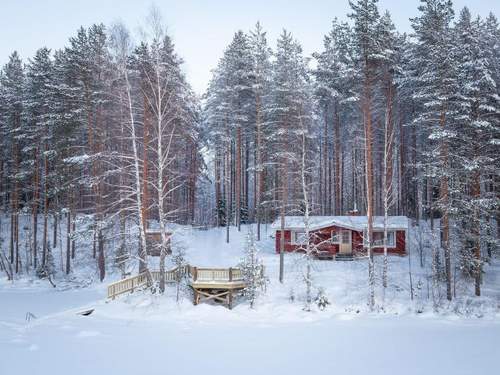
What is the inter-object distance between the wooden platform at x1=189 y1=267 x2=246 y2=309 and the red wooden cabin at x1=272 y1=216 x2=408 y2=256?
9.75 m

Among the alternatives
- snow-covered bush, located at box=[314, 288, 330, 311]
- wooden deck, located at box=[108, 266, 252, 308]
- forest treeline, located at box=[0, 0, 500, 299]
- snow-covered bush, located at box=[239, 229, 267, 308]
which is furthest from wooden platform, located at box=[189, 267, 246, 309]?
snow-covered bush, located at box=[314, 288, 330, 311]

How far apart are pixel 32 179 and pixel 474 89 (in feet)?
98.4

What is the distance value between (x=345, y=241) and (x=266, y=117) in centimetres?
1120

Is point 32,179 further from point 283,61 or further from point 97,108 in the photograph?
point 283,61

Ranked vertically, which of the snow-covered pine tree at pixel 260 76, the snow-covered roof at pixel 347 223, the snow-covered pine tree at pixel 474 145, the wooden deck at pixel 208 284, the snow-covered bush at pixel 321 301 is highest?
the snow-covered pine tree at pixel 260 76

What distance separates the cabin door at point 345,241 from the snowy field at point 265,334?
6.29m

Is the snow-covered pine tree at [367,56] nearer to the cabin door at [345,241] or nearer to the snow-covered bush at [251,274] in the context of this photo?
the snow-covered bush at [251,274]

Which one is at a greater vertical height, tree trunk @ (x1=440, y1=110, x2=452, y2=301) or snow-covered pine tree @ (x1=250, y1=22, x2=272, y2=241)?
snow-covered pine tree @ (x1=250, y1=22, x2=272, y2=241)

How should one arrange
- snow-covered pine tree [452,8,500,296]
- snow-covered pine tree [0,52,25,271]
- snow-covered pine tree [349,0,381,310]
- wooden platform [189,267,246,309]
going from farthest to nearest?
1. snow-covered pine tree [0,52,25,271]
2. snow-covered pine tree [349,0,381,310]
3. snow-covered pine tree [452,8,500,296]
4. wooden platform [189,267,246,309]

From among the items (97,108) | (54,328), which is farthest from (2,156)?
(54,328)

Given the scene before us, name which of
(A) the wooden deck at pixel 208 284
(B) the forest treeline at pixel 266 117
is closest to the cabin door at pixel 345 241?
(B) the forest treeline at pixel 266 117

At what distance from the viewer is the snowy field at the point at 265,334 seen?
8953 millimetres

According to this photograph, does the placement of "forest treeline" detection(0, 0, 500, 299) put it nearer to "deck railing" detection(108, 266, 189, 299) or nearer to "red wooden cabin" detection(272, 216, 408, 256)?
"deck railing" detection(108, 266, 189, 299)

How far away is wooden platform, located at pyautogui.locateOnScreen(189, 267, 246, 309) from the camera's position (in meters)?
16.2
